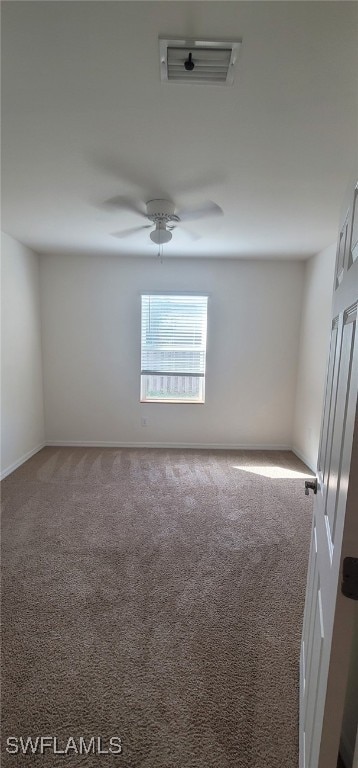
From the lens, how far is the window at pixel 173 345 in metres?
4.39

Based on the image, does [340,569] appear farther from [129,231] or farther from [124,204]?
[129,231]

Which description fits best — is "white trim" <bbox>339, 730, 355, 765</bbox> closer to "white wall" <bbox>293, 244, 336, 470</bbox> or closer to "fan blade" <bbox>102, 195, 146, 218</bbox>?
"white wall" <bbox>293, 244, 336, 470</bbox>

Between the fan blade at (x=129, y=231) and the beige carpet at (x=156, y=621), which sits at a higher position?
the fan blade at (x=129, y=231)

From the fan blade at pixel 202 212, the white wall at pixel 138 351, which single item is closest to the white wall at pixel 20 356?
the white wall at pixel 138 351

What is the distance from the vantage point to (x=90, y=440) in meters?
4.61

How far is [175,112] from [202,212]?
3.27 feet

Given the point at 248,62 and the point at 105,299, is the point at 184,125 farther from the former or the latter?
the point at 105,299

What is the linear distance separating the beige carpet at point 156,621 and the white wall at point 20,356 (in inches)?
31.1

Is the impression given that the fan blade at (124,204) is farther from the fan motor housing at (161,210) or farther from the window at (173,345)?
the window at (173,345)

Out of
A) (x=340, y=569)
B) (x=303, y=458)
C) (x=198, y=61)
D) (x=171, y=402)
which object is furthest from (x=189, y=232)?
(x=340, y=569)

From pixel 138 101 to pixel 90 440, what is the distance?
3.90m

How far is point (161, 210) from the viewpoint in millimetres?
2492

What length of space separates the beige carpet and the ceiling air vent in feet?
8.31

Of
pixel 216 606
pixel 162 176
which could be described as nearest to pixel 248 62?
pixel 162 176
